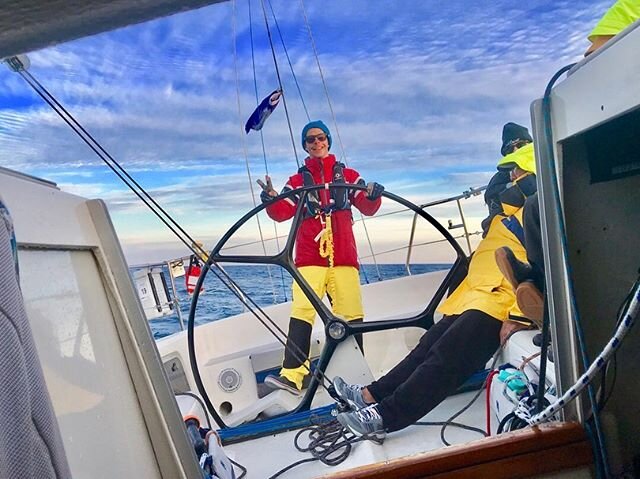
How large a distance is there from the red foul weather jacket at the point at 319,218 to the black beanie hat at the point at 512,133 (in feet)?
1.94

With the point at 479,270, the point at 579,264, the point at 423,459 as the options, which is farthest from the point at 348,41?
the point at 423,459

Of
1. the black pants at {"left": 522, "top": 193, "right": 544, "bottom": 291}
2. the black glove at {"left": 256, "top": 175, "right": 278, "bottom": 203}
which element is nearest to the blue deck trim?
the black glove at {"left": 256, "top": 175, "right": 278, "bottom": 203}

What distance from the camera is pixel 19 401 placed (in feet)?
0.91

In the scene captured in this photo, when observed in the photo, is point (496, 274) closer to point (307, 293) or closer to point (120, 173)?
point (307, 293)

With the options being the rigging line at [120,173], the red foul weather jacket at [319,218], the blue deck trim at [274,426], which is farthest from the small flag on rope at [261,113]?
the blue deck trim at [274,426]

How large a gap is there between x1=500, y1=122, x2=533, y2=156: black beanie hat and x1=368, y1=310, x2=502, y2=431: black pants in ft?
2.53

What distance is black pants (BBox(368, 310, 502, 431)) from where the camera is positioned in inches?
64.6

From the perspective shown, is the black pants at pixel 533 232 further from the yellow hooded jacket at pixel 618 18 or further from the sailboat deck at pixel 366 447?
the sailboat deck at pixel 366 447

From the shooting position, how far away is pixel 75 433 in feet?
1.86

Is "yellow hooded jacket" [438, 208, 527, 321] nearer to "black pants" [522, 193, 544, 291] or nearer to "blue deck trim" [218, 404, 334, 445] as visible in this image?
"black pants" [522, 193, 544, 291]

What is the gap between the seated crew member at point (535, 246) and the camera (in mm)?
896

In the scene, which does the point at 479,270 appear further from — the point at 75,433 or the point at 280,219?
the point at 75,433

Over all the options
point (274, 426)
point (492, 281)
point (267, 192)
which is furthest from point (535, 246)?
point (274, 426)

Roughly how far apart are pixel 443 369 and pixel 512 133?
3.42 feet
